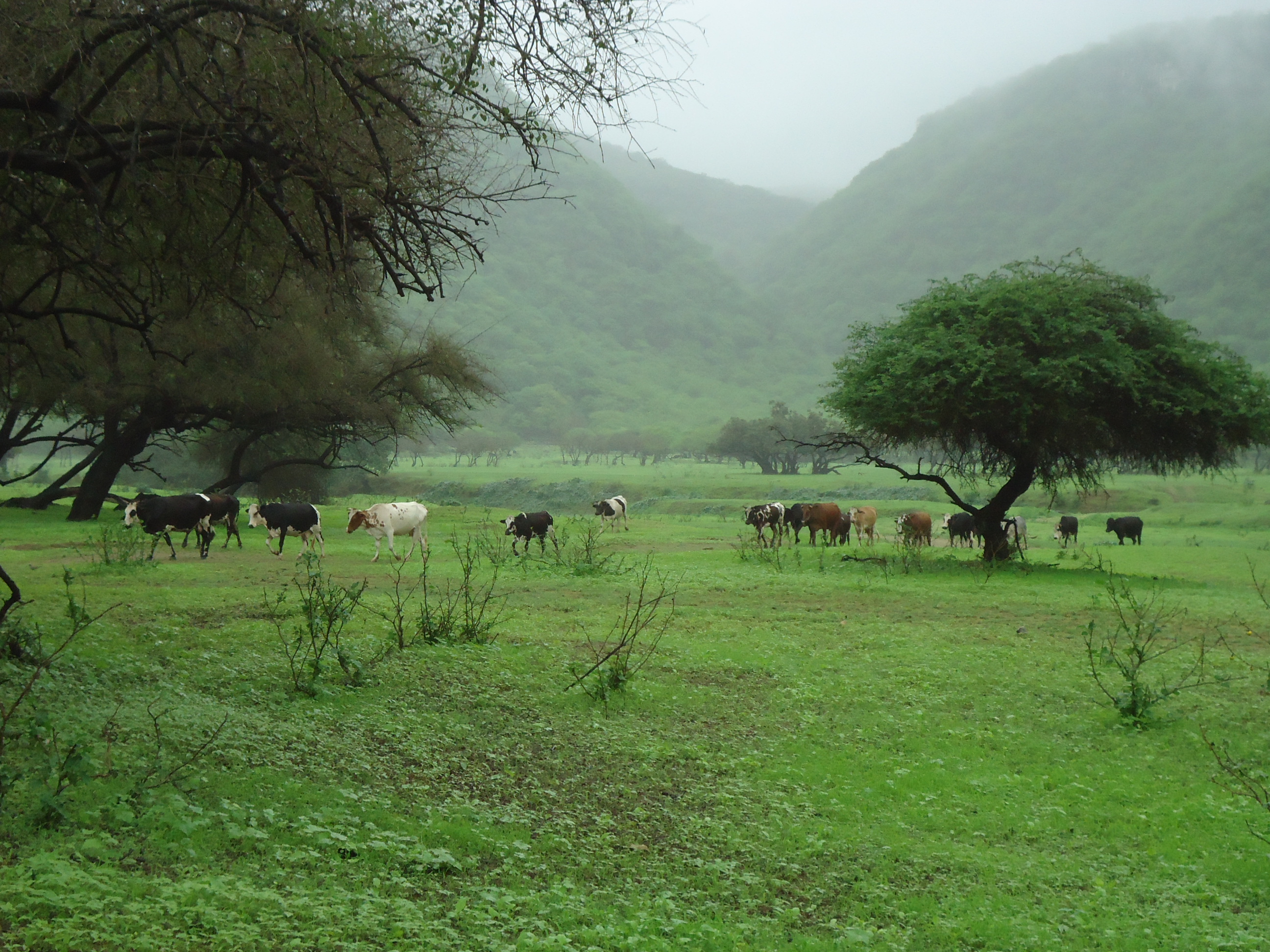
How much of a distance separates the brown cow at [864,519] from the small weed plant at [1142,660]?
44.4 ft

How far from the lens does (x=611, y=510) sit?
35.9m

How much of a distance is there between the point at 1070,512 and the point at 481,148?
55661 mm

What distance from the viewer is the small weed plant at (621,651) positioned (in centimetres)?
861

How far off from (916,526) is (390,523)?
15491 millimetres

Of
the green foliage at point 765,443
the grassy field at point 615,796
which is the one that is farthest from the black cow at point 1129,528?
the green foliage at point 765,443

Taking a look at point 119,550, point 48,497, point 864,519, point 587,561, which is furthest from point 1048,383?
point 48,497

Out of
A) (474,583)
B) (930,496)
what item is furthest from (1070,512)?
(474,583)

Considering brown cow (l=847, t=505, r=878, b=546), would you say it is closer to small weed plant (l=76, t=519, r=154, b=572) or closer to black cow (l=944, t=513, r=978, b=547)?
black cow (l=944, t=513, r=978, b=547)

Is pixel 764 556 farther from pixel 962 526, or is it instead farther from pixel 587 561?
pixel 962 526

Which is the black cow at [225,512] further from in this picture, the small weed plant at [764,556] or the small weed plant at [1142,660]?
the small weed plant at [1142,660]

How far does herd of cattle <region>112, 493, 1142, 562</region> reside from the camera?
20.1m

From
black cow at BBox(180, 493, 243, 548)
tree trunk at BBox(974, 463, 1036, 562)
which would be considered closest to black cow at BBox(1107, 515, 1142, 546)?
tree trunk at BBox(974, 463, 1036, 562)

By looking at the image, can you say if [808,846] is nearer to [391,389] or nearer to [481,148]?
[481,148]

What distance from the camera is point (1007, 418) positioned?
2209 centimetres
